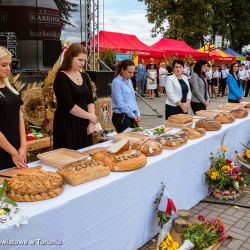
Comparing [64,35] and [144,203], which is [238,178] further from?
[64,35]

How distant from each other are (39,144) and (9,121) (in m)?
1.79

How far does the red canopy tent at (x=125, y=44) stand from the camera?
13.9 meters

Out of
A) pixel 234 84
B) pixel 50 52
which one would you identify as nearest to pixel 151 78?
pixel 50 52

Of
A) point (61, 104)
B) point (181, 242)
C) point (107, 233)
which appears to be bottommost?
point (181, 242)

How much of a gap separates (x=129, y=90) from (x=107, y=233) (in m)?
1.99

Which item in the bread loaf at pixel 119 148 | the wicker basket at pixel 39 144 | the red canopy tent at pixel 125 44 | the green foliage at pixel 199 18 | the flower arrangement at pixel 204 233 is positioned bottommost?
the flower arrangement at pixel 204 233

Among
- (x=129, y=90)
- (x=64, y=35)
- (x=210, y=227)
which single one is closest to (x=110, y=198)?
(x=210, y=227)

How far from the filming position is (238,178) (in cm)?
374

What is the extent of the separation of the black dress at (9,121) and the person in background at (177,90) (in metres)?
2.53

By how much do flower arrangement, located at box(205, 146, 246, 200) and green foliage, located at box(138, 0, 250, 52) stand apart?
910 inches

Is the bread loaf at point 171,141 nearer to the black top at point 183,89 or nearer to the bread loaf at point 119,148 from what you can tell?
the bread loaf at point 119,148

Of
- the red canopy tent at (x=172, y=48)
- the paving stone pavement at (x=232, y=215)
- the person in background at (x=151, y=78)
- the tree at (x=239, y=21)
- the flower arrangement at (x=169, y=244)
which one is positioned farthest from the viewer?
the tree at (x=239, y=21)

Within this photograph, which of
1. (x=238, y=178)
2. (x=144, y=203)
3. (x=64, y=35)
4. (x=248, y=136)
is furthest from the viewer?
(x=64, y=35)

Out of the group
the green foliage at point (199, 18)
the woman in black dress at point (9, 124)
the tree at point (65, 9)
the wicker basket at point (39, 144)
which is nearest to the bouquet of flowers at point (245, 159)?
the wicker basket at point (39, 144)
